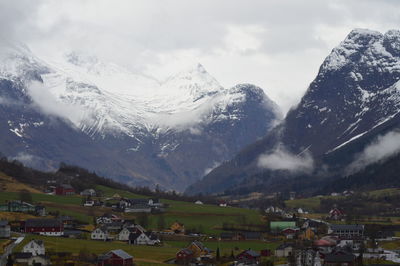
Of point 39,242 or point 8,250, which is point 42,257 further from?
point 39,242

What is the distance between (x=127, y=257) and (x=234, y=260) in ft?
51.1

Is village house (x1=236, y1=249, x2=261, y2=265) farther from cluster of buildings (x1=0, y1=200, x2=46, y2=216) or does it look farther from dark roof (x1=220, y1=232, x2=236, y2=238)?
cluster of buildings (x1=0, y1=200, x2=46, y2=216)

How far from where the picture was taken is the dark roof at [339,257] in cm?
14562

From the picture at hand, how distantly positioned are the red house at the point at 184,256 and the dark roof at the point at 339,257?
19.5 metres

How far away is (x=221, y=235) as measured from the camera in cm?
18800

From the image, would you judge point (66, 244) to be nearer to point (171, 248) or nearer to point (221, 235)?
point (171, 248)

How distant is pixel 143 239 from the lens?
17488 cm

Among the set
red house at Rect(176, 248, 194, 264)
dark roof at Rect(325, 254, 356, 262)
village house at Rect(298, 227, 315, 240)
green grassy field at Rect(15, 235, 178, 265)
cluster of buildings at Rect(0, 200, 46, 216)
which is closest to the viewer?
dark roof at Rect(325, 254, 356, 262)

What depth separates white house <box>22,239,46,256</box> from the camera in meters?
142

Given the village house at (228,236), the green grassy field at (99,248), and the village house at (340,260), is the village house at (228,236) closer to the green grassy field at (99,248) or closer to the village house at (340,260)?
the green grassy field at (99,248)

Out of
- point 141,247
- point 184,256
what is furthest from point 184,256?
point 141,247

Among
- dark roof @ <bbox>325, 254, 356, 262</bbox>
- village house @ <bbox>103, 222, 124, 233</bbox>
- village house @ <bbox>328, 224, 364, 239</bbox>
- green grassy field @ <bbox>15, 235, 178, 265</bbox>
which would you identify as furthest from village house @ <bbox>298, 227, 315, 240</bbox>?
dark roof @ <bbox>325, 254, 356, 262</bbox>

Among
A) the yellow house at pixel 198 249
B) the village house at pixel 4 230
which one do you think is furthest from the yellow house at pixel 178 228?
the village house at pixel 4 230

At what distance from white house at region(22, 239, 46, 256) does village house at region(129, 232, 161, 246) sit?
3081 centimetres
